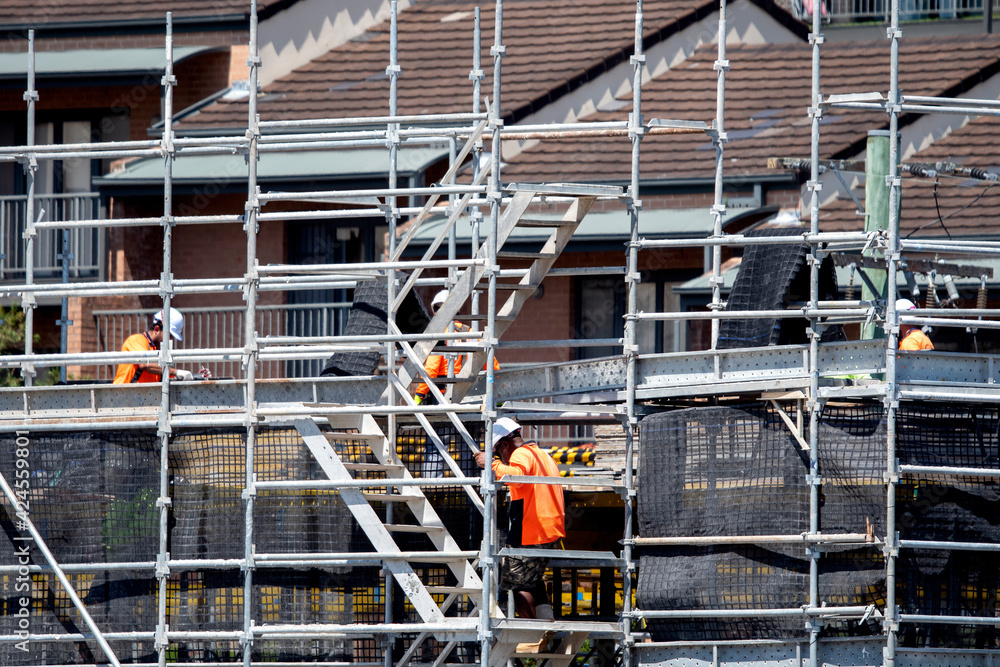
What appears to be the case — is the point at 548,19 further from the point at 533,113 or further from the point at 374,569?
the point at 374,569

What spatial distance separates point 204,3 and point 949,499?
15436 mm

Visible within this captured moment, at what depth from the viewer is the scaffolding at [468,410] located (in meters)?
10.3

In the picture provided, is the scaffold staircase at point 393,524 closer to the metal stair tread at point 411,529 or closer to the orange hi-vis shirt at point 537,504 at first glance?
the metal stair tread at point 411,529

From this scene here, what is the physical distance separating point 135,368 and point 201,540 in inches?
86.1

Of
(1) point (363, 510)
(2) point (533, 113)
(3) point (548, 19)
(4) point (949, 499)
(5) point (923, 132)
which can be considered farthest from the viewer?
(3) point (548, 19)

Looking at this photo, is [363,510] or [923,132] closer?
[363,510]

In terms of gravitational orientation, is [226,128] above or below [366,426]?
above

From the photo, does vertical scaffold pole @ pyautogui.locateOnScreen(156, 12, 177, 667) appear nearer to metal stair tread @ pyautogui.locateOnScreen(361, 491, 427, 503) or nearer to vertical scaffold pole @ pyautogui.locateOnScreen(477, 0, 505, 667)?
metal stair tread @ pyautogui.locateOnScreen(361, 491, 427, 503)

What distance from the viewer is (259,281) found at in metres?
11.4

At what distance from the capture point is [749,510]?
10602 mm

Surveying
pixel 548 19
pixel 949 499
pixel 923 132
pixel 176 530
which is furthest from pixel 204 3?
pixel 949 499

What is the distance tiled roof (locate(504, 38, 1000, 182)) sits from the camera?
19453mm

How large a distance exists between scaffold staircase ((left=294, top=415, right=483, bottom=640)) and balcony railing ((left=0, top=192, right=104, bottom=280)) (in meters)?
11.0

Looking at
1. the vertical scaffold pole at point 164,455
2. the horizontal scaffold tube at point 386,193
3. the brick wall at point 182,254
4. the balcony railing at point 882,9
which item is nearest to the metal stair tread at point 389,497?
the vertical scaffold pole at point 164,455
